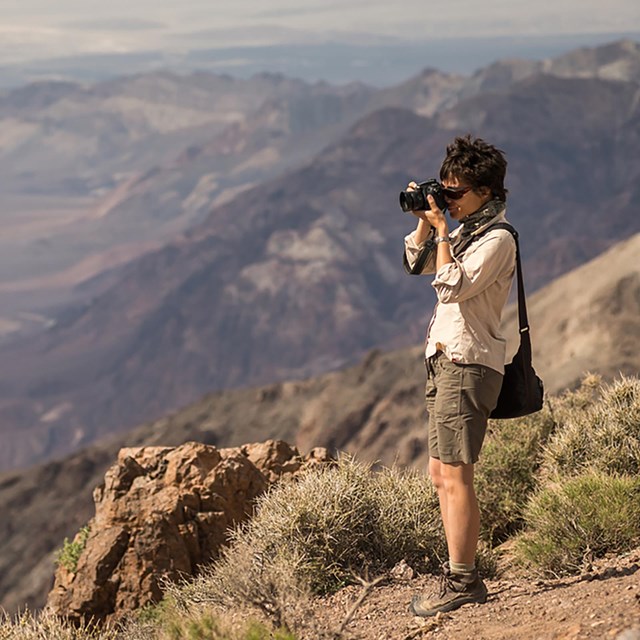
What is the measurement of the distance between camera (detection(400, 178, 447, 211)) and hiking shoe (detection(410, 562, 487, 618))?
6.72ft

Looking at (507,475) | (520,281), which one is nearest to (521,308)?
(520,281)

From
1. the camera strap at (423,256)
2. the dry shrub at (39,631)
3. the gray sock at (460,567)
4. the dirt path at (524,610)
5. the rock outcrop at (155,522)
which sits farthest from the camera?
the rock outcrop at (155,522)

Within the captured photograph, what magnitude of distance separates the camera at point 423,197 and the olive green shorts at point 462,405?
0.81m

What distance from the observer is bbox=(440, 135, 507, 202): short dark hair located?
4820mm

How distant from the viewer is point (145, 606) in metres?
Answer: 6.94

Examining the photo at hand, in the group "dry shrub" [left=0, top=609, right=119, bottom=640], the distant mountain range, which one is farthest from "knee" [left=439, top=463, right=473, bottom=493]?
the distant mountain range

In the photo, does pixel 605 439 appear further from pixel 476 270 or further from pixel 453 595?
pixel 476 270

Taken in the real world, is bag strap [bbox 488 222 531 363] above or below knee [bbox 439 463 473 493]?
above

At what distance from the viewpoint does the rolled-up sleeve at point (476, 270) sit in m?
4.59

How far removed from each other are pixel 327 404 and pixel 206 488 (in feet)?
217

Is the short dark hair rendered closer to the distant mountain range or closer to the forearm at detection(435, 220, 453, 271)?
the forearm at detection(435, 220, 453, 271)

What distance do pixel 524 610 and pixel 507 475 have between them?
2725 mm

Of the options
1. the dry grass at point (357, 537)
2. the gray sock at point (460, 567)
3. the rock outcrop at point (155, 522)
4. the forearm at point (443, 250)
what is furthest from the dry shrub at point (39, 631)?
the forearm at point (443, 250)

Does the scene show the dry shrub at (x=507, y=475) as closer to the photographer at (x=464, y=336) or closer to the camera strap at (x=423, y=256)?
the photographer at (x=464, y=336)
